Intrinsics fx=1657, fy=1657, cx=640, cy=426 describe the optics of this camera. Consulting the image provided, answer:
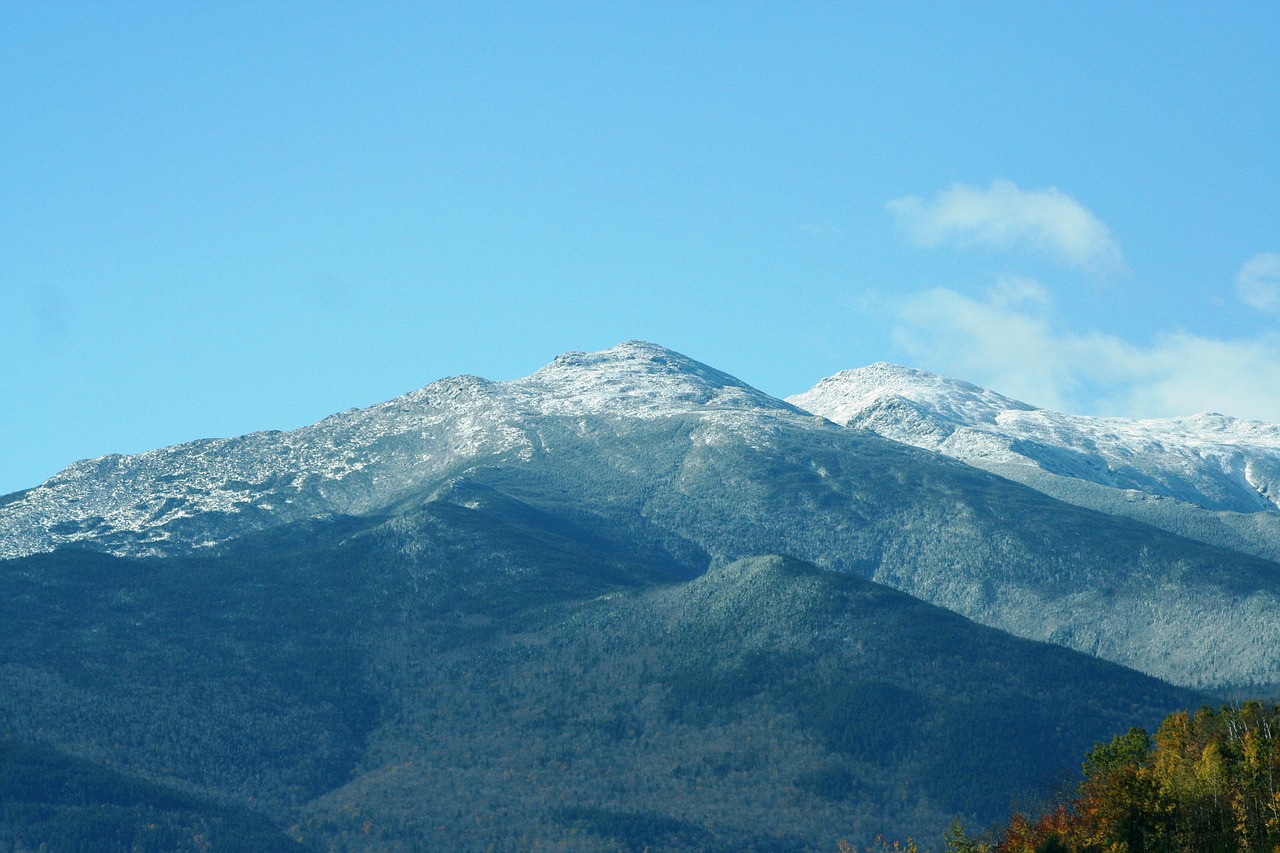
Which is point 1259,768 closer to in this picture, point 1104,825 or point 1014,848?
point 1104,825

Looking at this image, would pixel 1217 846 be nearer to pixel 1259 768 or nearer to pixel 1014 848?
pixel 1259 768

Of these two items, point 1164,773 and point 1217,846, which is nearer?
point 1217,846

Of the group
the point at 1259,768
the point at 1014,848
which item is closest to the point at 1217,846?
the point at 1259,768

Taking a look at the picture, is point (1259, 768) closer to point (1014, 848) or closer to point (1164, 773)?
point (1164, 773)

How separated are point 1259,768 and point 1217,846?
10.7 m

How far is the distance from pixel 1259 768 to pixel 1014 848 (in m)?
30.8

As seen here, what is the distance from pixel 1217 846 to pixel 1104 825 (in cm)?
1422

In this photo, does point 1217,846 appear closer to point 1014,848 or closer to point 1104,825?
point 1104,825

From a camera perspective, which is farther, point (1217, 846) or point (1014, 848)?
point (1014, 848)

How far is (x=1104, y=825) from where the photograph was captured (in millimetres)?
186625

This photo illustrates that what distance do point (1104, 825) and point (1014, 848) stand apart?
13387mm

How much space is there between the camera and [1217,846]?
17550 cm

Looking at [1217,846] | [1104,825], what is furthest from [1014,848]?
[1217,846]
